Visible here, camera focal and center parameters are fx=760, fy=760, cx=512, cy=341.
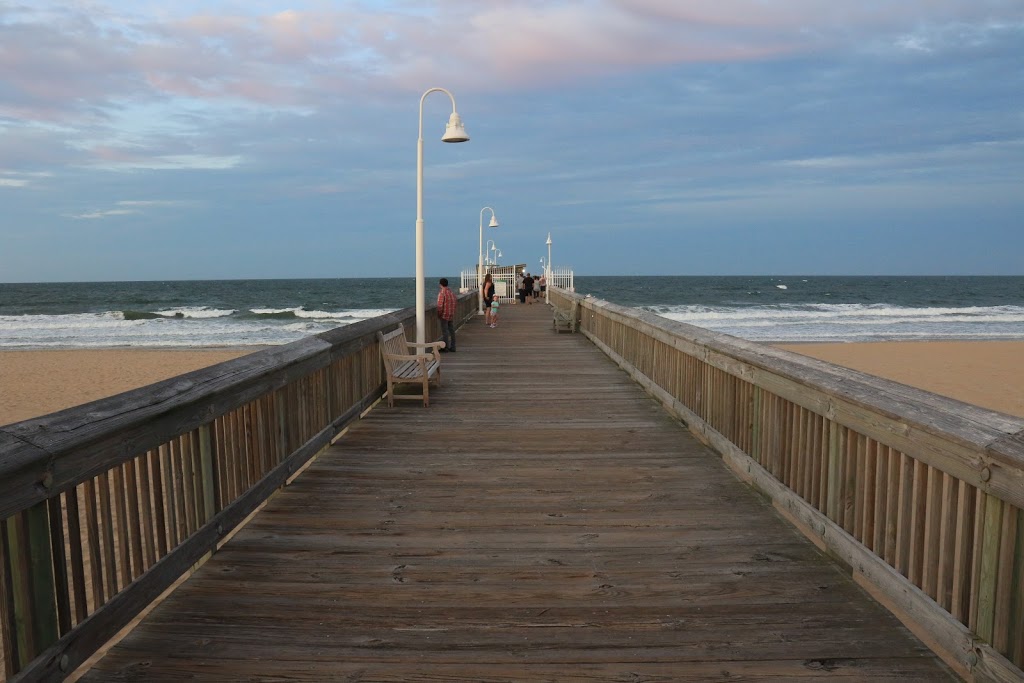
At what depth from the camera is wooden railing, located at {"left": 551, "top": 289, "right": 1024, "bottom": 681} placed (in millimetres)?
2500

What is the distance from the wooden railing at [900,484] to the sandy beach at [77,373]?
1101 cm

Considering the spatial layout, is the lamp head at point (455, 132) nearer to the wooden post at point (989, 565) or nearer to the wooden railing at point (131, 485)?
the wooden railing at point (131, 485)

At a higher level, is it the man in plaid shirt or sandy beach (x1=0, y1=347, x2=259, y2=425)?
the man in plaid shirt

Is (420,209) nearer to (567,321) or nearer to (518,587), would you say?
(518,587)

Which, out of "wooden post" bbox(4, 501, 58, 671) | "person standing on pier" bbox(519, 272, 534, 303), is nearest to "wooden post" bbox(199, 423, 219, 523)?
"wooden post" bbox(4, 501, 58, 671)

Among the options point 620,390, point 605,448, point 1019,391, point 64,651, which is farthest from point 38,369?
point 1019,391

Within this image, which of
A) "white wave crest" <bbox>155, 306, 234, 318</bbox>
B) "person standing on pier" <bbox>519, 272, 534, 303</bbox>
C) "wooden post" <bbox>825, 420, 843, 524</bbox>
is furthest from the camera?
"white wave crest" <bbox>155, 306, 234, 318</bbox>

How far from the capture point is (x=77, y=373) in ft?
70.0

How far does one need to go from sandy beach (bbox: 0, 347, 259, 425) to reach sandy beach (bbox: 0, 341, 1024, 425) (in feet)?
0.07

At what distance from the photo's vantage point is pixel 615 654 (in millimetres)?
2898

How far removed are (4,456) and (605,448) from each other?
4676 millimetres

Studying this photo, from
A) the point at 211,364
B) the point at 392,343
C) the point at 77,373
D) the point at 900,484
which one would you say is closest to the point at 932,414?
the point at 900,484

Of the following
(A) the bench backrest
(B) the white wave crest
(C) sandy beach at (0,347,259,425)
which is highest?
(A) the bench backrest

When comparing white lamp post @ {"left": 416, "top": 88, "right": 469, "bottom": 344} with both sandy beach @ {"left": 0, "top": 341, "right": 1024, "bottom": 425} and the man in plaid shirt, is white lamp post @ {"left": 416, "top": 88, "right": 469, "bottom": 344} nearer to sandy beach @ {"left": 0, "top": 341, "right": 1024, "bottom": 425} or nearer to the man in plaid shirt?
the man in plaid shirt
